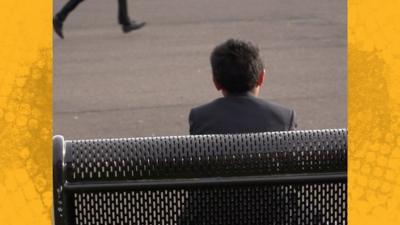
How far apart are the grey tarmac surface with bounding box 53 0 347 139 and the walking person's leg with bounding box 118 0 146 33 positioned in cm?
7

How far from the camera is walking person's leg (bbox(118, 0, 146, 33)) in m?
10.7

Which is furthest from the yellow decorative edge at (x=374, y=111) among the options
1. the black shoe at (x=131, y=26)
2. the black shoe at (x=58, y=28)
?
the black shoe at (x=131, y=26)

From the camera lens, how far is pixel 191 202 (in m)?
2.13

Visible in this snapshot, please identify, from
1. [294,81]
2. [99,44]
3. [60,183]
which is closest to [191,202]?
[60,183]

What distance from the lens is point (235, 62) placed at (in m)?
3.32

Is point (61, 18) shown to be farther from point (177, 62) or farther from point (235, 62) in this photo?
point (235, 62)

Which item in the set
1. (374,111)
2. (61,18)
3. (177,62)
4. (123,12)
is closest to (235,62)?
(374,111)

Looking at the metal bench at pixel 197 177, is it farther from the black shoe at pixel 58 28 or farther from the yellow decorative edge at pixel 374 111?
the black shoe at pixel 58 28

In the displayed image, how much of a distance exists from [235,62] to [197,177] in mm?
1310

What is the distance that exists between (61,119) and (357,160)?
570cm

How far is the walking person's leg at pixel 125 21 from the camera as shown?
10734 mm

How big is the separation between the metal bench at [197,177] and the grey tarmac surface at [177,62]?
4.54 meters

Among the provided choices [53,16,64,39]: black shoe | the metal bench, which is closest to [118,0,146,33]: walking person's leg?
[53,16,64,39]: black shoe

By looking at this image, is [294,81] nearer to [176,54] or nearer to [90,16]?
[176,54]
